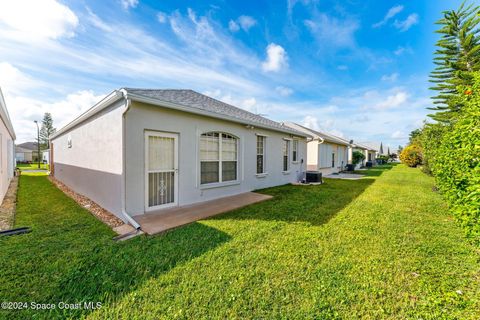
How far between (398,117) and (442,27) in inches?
400

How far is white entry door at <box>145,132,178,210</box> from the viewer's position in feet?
18.4

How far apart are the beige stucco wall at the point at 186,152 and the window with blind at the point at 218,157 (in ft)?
0.80

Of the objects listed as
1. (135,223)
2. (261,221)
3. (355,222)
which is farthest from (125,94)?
(355,222)

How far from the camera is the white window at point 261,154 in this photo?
9547mm

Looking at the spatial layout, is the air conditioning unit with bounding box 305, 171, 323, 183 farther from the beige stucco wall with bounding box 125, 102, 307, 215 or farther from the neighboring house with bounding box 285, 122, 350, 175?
the beige stucco wall with bounding box 125, 102, 307, 215

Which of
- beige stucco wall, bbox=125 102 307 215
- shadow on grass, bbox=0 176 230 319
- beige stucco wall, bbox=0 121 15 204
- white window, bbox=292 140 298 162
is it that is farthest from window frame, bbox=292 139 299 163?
beige stucco wall, bbox=0 121 15 204

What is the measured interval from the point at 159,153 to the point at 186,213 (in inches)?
73.8

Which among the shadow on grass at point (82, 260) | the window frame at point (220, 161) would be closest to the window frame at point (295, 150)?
the window frame at point (220, 161)

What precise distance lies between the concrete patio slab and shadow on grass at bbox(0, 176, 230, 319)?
39cm

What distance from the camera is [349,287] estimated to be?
8.80 feet

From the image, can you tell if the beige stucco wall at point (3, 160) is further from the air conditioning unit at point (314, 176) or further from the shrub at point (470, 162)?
the air conditioning unit at point (314, 176)

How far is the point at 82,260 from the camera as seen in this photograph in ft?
10.7

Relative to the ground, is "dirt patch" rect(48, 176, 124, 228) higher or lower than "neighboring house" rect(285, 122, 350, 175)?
lower

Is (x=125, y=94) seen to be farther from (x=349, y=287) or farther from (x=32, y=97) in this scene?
(x=32, y=97)
